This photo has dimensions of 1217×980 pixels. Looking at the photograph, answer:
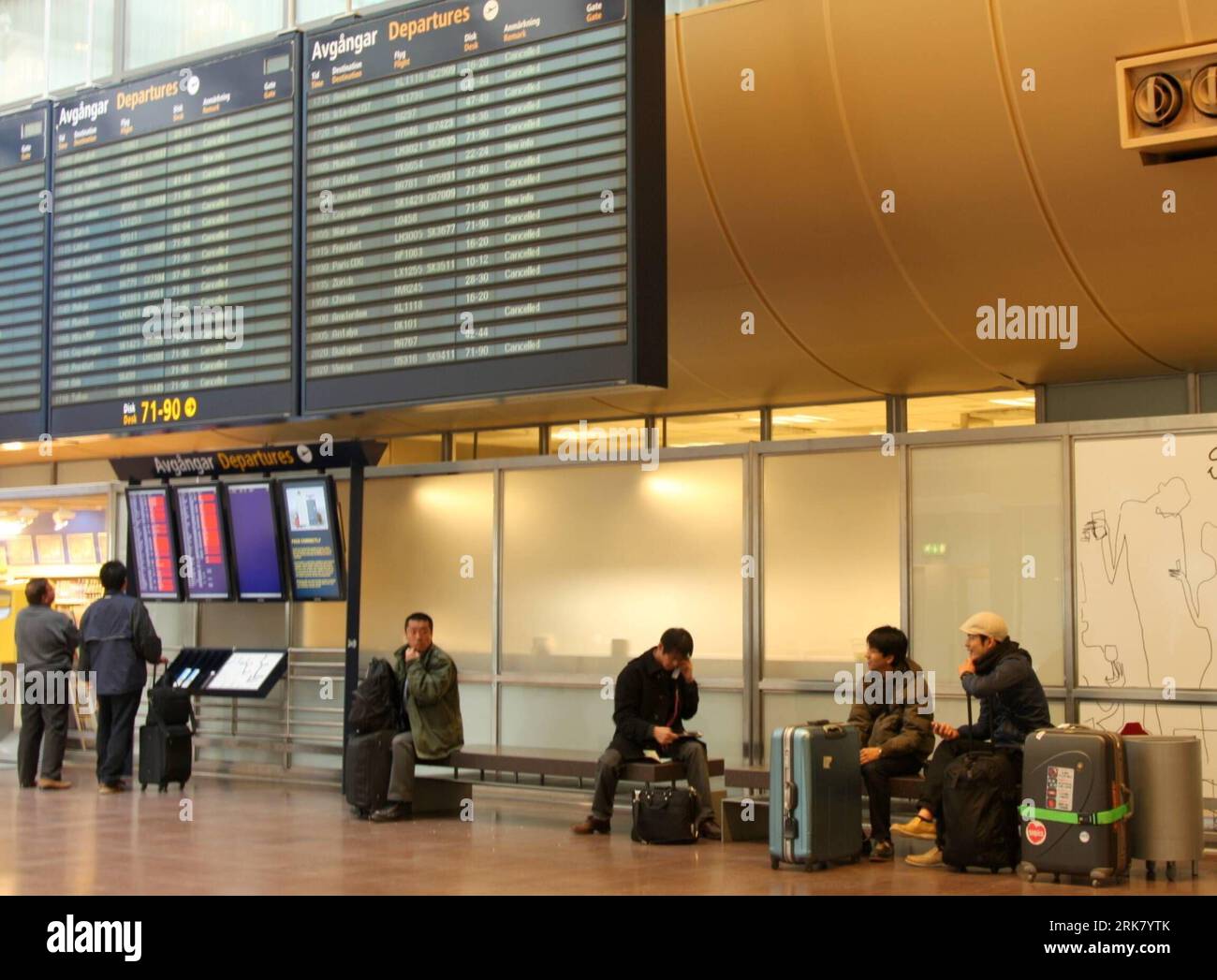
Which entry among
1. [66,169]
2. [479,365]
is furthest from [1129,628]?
[66,169]

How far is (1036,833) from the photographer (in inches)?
330

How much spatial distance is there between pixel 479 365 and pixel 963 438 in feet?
13.2

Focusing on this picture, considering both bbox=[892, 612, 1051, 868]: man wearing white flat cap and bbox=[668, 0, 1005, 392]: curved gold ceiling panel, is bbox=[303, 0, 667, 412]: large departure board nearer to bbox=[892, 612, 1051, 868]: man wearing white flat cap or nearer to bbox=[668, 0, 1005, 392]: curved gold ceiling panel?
bbox=[668, 0, 1005, 392]: curved gold ceiling panel

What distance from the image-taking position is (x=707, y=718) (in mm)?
11914

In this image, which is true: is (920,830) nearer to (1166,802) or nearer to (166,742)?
(1166,802)

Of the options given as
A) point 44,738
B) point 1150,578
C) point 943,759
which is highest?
point 1150,578

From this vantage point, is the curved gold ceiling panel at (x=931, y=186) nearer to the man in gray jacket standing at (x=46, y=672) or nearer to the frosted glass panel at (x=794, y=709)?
the frosted glass panel at (x=794, y=709)

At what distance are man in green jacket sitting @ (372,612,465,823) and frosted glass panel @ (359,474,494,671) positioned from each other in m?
1.92

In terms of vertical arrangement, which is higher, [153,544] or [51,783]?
[153,544]

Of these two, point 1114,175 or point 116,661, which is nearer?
point 1114,175

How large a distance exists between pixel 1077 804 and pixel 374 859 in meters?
3.99

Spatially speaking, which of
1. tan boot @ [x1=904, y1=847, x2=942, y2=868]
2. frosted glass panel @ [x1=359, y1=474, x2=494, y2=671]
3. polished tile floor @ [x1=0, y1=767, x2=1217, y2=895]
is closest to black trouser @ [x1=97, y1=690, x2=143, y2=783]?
polished tile floor @ [x1=0, y1=767, x2=1217, y2=895]

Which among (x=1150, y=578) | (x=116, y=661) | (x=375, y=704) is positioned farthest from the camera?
(x=116, y=661)

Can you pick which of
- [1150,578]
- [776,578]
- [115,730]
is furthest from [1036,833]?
[115,730]
